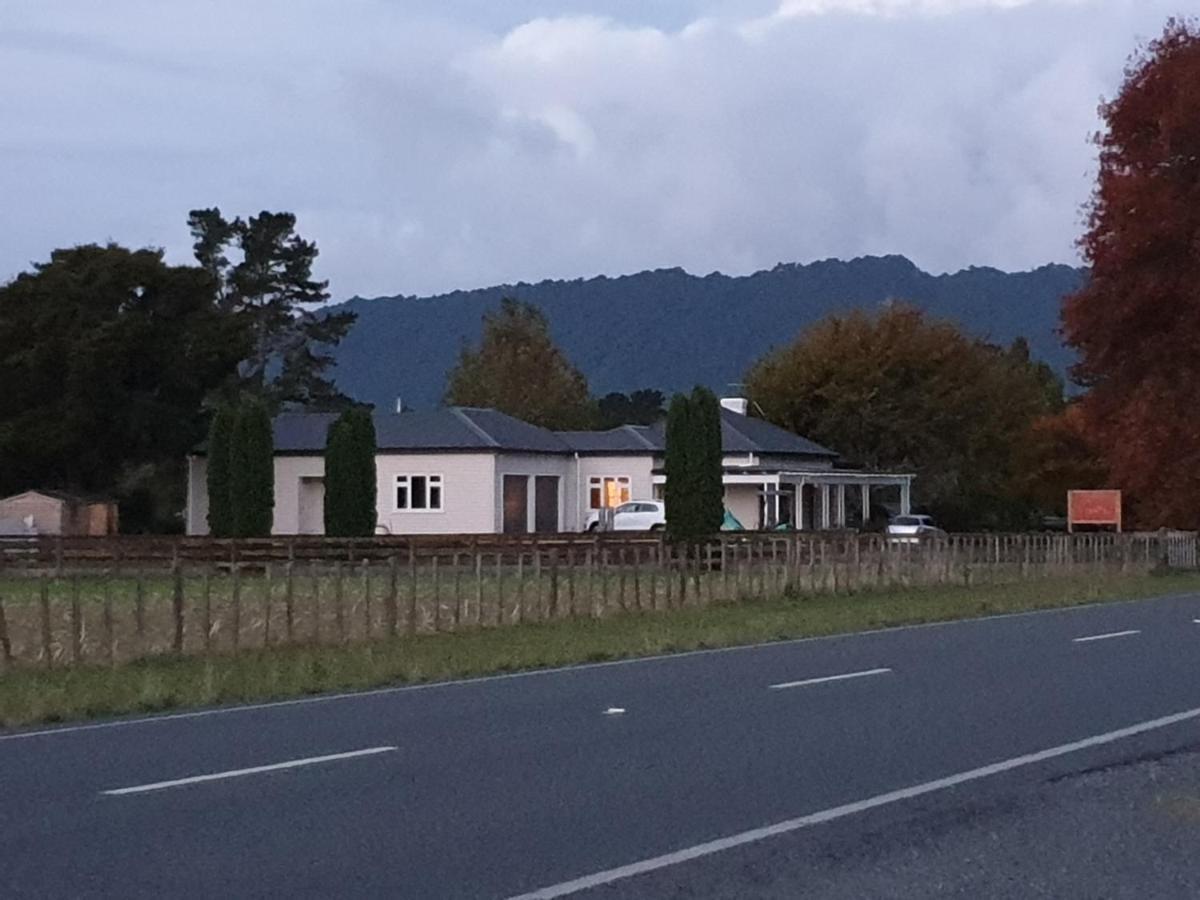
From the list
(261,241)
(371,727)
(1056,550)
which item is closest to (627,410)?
(261,241)

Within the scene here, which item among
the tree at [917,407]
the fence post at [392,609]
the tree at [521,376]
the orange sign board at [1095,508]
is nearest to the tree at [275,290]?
the tree at [521,376]

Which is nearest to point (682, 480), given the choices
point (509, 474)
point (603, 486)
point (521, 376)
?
point (509, 474)

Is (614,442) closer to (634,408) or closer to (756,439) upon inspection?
(756,439)

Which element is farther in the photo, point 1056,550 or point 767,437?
point 767,437

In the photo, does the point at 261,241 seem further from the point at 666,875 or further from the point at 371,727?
→ the point at 666,875

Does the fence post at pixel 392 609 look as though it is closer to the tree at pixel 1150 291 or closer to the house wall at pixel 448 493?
the tree at pixel 1150 291

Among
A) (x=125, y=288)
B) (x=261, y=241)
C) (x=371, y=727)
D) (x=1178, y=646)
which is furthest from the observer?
(x=261, y=241)

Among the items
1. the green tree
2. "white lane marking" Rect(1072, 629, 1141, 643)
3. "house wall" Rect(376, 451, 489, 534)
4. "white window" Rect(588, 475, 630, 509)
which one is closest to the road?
"white lane marking" Rect(1072, 629, 1141, 643)

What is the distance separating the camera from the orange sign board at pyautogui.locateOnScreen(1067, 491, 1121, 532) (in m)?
56.2

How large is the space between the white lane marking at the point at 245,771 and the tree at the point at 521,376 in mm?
80696

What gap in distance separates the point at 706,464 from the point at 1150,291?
14199 millimetres

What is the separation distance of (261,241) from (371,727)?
8822cm

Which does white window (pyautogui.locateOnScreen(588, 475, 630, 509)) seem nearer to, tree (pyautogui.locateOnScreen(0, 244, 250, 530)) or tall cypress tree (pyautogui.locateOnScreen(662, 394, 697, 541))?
tree (pyautogui.locateOnScreen(0, 244, 250, 530))

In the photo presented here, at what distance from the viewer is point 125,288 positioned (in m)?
68.0
